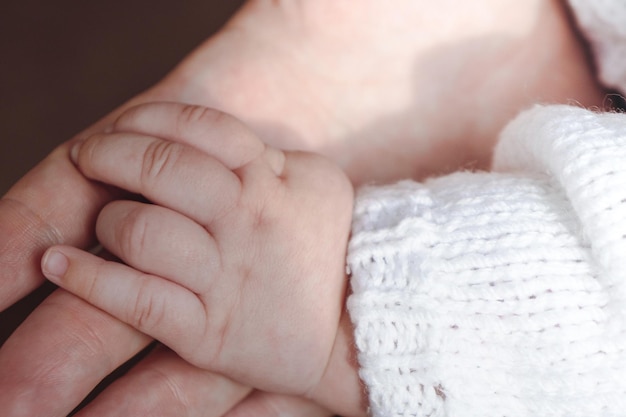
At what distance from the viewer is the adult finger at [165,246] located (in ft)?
1.85

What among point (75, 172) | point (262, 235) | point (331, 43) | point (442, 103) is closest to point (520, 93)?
point (442, 103)

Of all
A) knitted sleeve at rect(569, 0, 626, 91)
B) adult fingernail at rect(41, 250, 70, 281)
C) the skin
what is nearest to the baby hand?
adult fingernail at rect(41, 250, 70, 281)

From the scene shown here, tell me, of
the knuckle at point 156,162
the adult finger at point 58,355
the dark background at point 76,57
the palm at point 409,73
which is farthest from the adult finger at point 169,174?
the dark background at point 76,57

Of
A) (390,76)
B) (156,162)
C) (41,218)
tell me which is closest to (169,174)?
(156,162)

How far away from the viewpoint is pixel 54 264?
1.82ft

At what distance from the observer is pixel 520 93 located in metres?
0.82

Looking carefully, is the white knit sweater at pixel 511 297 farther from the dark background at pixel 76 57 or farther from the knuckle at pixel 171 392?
the dark background at pixel 76 57

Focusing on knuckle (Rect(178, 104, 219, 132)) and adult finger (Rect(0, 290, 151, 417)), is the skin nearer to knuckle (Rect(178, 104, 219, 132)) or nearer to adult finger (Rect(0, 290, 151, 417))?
knuckle (Rect(178, 104, 219, 132))

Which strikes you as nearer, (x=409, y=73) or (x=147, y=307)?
(x=147, y=307)

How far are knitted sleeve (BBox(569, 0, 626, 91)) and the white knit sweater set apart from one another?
8.0 inches

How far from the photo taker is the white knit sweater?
560mm

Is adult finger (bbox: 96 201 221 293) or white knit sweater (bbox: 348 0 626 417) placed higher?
adult finger (bbox: 96 201 221 293)

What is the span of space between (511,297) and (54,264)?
364mm

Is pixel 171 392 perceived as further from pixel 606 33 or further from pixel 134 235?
pixel 606 33
